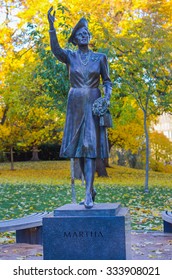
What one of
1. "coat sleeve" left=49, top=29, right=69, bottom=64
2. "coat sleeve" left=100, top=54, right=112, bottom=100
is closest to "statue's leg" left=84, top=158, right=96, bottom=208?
"coat sleeve" left=100, top=54, right=112, bottom=100

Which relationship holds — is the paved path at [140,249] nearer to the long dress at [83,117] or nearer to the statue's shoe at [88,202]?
the statue's shoe at [88,202]

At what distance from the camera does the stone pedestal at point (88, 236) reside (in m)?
6.04

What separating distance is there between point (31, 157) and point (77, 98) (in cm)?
3463

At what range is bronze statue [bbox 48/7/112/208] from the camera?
665 cm

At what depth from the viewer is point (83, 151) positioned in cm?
665

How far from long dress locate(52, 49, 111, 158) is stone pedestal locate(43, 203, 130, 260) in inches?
34.9

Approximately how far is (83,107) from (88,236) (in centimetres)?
170

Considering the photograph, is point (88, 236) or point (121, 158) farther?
point (121, 158)

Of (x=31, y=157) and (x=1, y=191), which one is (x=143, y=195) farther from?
(x=31, y=157)

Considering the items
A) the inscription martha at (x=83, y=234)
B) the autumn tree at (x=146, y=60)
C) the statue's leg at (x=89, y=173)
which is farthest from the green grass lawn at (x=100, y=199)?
the inscription martha at (x=83, y=234)

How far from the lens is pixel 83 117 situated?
6684mm

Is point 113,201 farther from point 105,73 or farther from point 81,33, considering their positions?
point 81,33

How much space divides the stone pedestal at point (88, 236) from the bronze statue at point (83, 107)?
0.49 metres

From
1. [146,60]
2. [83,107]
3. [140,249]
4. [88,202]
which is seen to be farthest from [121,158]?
[88,202]
